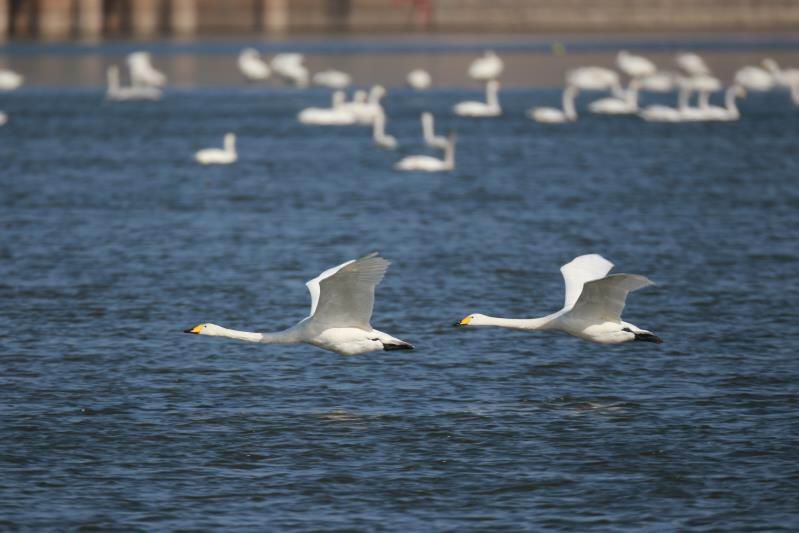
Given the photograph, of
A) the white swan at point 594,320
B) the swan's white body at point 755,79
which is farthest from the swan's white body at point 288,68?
the white swan at point 594,320

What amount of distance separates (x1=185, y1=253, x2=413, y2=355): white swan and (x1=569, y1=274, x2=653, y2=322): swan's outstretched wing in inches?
88.7

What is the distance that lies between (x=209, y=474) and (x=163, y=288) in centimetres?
1207

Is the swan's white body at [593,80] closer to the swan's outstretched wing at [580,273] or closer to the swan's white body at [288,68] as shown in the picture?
the swan's white body at [288,68]

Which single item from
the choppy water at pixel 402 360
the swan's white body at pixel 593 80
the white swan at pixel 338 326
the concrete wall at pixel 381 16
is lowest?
the concrete wall at pixel 381 16

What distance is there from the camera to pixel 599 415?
2012 centimetres

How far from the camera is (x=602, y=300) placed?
20.1 metres

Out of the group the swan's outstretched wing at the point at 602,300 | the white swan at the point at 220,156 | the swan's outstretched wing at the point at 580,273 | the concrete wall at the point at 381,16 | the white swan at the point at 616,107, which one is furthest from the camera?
the concrete wall at the point at 381,16

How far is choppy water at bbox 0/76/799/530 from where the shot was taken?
1722 cm

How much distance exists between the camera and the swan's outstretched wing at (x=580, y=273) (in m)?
20.9

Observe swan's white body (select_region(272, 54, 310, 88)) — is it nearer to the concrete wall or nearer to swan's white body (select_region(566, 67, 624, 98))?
swan's white body (select_region(566, 67, 624, 98))

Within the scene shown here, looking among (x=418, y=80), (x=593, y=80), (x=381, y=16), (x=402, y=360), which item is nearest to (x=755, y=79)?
(x=593, y=80)

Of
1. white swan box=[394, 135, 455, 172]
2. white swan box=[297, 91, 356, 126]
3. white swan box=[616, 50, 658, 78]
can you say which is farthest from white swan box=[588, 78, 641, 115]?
white swan box=[394, 135, 455, 172]

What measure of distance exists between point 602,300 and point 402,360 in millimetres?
4236

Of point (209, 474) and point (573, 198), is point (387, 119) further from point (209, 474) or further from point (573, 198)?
point (209, 474)
